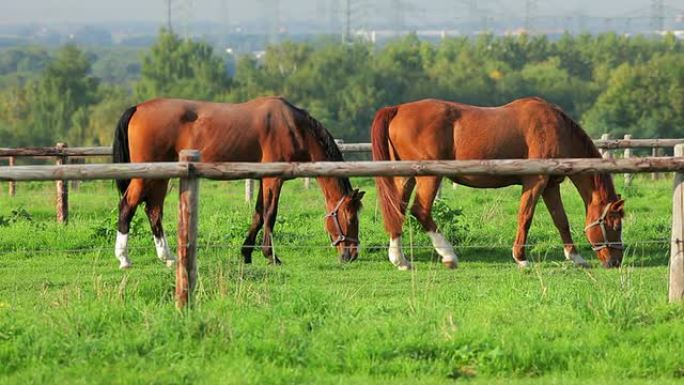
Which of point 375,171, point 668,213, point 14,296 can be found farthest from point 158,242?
point 668,213

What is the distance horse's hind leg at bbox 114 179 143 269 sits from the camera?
12547mm

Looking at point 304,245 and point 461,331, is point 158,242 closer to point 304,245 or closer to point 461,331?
point 304,245

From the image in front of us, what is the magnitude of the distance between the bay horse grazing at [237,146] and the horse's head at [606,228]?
2503 millimetres

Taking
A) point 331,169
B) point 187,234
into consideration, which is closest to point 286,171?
point 331,169

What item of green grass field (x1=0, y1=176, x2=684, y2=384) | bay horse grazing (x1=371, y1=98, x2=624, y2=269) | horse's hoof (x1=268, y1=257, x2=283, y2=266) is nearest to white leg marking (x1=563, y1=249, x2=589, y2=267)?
bay horse grazing (x1=371, y1=98, x2=624, y2=269)

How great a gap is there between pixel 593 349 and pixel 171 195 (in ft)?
48.0

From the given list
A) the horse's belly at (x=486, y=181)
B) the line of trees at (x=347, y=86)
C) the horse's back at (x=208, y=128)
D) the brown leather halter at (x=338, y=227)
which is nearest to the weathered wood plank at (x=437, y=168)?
the horse's belly at (x=486, y=181)

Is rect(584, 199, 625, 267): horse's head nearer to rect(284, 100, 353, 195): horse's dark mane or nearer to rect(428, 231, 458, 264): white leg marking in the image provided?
rect(428, 231, 458, 264): white leg marking

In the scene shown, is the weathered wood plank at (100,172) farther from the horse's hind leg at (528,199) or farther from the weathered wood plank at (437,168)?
Result: the horse's hind leg at (528,199)

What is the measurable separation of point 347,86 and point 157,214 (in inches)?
3856

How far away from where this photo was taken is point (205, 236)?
14.3 metres

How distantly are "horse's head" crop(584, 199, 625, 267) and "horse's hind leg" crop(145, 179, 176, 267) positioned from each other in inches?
175

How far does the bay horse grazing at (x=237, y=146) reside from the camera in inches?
514

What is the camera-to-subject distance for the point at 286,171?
29.1ft
